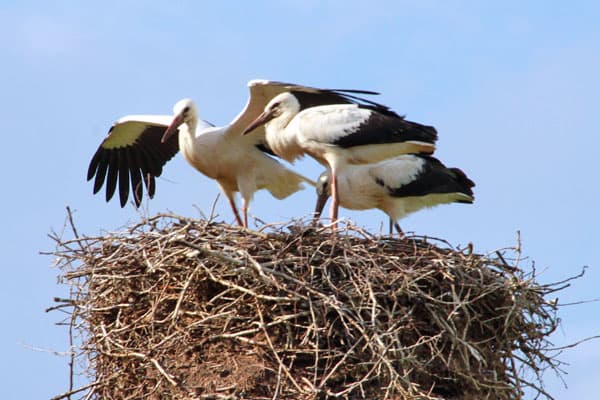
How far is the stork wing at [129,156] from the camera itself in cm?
1200

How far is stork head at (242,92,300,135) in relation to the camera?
10430mm

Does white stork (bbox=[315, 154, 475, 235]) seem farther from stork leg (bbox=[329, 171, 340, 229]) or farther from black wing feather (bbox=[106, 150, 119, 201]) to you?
black wing feather (bbox=[106, 150, 119, 201])

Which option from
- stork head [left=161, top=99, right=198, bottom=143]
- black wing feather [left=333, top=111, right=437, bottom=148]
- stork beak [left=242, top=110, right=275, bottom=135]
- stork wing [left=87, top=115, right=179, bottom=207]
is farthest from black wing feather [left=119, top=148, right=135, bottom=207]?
black wing feather [left=333, top=111, right=437, bottom=148]

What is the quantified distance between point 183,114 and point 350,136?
1899mm

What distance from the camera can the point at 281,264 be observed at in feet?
25.8

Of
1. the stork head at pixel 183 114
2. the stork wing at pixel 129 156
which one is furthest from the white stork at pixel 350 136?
the stork wing at pixel 129 156

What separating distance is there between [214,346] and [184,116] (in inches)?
144

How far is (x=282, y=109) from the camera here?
1047cm

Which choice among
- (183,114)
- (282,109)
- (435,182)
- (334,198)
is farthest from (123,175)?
(435,182)

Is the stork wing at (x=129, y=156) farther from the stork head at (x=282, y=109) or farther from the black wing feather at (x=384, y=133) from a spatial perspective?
the black wing feather at (x=384, y=133)

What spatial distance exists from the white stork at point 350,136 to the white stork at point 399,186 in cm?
10

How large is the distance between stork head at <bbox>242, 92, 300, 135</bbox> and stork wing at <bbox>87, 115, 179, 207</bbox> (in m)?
1.77

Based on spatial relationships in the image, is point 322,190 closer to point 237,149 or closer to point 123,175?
point 237,149

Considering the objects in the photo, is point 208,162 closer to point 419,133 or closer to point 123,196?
point 123,196
